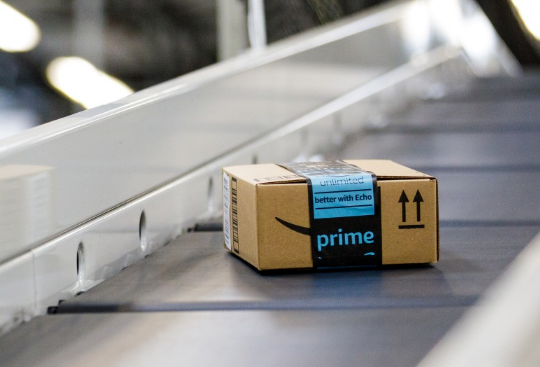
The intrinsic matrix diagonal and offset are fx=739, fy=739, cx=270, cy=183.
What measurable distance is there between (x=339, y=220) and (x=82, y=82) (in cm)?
282

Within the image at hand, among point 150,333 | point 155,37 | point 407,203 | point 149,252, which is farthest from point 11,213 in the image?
point 155,37

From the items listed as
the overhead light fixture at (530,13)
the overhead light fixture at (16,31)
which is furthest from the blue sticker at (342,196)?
the overhead light fixture at (530,13)

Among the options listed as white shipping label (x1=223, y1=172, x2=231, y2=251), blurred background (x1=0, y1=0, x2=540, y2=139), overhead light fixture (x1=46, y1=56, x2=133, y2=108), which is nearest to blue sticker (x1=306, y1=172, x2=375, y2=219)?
white shipping label (x1=223, y1=172, x2=231, y2=251)

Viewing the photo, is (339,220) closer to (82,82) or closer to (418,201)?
(418,201)

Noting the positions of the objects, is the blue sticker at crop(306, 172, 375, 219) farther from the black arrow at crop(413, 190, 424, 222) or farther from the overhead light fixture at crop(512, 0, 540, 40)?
the overhead light fixture at crop(512, 0, 540, 40)

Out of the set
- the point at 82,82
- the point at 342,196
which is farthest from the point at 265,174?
the point at 82,82

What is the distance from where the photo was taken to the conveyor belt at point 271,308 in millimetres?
858

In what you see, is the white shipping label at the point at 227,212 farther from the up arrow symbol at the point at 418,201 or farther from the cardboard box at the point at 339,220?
the up arrow symbol at the point at 418,201

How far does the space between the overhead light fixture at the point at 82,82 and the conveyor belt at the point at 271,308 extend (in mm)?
2383

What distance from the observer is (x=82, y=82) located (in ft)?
12.2

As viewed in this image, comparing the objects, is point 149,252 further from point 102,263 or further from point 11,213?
point 11,213

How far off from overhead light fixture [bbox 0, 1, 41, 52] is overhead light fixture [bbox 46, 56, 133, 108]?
0.19m

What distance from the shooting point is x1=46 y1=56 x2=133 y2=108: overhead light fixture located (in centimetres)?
371

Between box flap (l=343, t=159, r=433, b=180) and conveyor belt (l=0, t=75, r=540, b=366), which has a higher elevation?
box flap (l=343, t=159, r=433, b=180)
